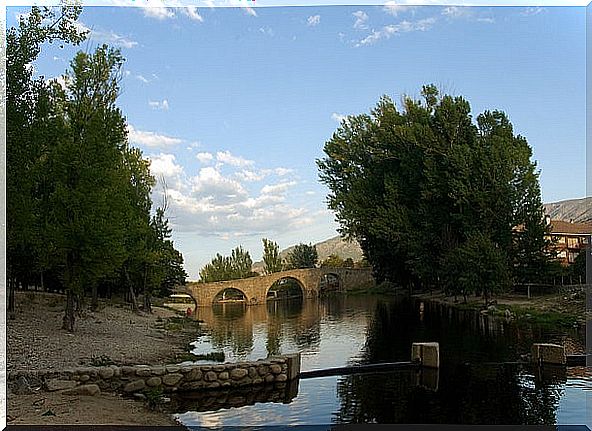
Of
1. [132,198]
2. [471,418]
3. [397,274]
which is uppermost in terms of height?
[132,198]

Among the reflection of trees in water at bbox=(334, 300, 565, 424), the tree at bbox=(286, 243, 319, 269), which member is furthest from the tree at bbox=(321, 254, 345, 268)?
the reflection of trees in water at bbox=(334, 300, 565, 424)

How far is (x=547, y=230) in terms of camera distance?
20.7m

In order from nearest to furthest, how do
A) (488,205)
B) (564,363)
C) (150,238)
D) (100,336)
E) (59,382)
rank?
(59,382), (564,363), (100,336), (150,238), (488,205)

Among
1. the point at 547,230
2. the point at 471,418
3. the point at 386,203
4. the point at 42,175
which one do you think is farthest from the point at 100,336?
the point at 547,230

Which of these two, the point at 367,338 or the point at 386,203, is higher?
the point at 386,203

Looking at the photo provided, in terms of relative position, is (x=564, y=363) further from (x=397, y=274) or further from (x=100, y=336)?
(x=397, y=274)

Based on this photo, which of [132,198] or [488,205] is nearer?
[132,198]

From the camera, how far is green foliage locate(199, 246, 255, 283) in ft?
87.7

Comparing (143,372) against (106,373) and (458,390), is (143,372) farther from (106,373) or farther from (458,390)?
(458,390)

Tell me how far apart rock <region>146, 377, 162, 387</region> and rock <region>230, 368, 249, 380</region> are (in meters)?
0.92

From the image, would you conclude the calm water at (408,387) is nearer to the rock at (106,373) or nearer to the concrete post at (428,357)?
the concrete post at (428,357)

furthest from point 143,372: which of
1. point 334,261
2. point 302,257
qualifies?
point 334,261

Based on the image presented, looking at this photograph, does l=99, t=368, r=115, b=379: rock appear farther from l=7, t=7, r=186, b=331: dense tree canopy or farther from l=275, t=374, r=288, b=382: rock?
l=7, t=7, r=186, b=331: dense tree canopy

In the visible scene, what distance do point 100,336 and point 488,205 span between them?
12731 mm
